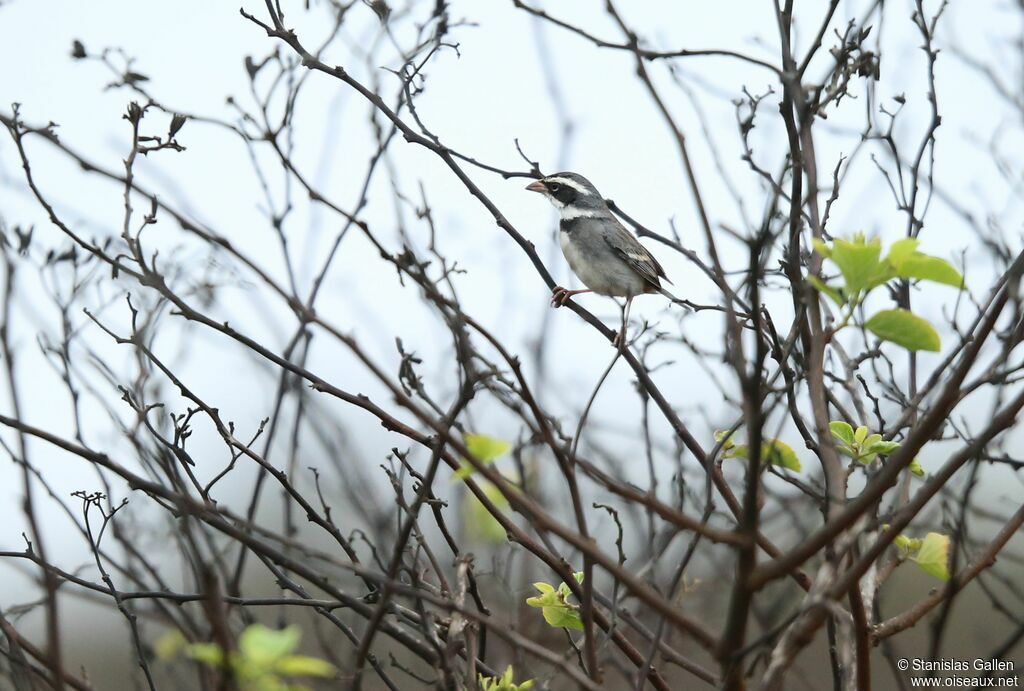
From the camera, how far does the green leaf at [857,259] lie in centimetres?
222

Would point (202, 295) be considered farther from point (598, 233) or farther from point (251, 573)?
point (251, 573)

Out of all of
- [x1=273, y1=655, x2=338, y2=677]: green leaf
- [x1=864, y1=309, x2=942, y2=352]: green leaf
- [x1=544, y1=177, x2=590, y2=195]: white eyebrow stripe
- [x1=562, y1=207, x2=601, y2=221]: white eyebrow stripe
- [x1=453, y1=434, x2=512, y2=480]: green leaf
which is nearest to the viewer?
[x1=273, y1=655, x2=338, y2=677]: green leaf

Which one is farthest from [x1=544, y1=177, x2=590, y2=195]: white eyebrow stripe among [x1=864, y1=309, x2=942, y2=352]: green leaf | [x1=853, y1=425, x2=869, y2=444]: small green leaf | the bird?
[x1=864, y1=309, x2=942, y2=352]: green leaf

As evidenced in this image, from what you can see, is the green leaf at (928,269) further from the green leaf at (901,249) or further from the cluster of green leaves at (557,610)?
the cluster of green leaves at (557,610)

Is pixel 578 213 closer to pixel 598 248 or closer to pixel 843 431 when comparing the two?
pixel 598 248

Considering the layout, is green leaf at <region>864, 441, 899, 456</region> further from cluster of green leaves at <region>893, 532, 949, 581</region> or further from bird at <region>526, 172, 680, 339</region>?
bird at <region>526, 172, 680, 339</region>

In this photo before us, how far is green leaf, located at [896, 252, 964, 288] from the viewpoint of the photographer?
88.1 inches

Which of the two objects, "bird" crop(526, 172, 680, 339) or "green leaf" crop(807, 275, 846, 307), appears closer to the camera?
"green leaf" crop(807, 275, 846, 307)

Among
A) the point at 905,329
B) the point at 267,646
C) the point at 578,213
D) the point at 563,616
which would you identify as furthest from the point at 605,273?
the point at 267,646

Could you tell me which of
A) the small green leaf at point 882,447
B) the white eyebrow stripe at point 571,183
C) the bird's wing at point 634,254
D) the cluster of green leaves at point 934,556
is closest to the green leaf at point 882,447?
the small green leaf at point 882,447

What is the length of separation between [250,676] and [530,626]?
4350mm

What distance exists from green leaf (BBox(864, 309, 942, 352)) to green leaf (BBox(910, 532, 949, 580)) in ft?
2.70

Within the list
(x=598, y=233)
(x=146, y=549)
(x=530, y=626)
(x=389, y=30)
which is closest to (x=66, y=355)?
(x=146, y=549)

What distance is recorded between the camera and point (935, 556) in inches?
114
